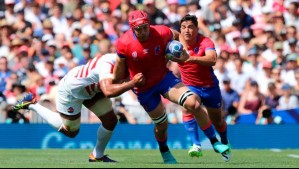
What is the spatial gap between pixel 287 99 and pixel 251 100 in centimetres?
84

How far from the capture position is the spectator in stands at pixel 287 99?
20953 mm

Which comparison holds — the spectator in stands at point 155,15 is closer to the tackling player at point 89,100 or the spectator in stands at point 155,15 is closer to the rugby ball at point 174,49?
the tackling player at point 89,100

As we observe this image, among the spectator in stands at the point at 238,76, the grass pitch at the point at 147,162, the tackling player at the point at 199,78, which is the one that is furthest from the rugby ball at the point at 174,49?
the spectator in stands at the point at 238,76

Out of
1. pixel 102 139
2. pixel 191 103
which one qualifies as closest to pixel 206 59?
pixel 191 103

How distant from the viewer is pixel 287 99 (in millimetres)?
21016

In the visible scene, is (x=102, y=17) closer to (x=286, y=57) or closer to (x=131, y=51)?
(x=286, y=57)

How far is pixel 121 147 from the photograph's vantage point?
69.5 ft

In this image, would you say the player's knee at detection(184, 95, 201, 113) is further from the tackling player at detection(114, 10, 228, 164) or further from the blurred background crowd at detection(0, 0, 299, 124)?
the blurred background crowd at detection(0, 0, 299, 124)

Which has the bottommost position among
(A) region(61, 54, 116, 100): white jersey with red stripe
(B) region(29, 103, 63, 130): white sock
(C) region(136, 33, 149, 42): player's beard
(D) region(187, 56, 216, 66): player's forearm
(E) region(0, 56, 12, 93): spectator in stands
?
(E) region(0, 56, 12, 93): spectator in stands

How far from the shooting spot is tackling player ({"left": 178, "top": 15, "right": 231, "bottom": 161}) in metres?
14.5

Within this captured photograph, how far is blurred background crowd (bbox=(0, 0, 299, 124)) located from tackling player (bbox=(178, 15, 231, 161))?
19.2 ft

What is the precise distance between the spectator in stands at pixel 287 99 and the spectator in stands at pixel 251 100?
0.44 m

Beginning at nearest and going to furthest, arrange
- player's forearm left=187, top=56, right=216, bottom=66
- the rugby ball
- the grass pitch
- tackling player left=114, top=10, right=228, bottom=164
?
the grass pitch < the rugby ball < tackling player left=114, top=10, right=228, bottom=164 < player's forearm left=187, top=56, right=216, bottom=66

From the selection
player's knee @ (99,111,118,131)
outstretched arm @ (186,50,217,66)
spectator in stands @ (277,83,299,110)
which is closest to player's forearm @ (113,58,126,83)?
outstretched arm @ (186,50,217,66)
